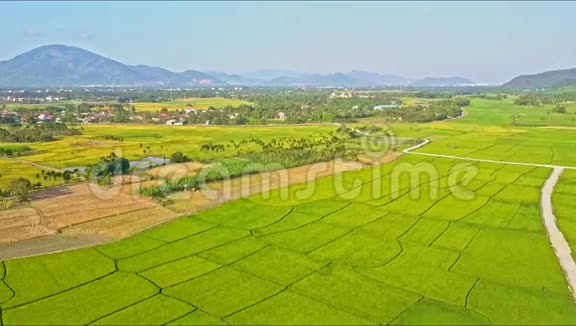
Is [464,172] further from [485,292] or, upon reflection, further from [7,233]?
[7,233]

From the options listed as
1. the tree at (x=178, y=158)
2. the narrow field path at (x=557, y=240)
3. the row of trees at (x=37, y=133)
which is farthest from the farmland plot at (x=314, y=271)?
the row of trees at (x=37, y=133)

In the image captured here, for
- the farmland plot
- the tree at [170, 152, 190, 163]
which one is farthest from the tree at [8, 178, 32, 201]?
the tree at [170, 152, 190, 163]

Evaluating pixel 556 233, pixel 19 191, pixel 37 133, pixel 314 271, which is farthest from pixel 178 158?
pixel 556 233

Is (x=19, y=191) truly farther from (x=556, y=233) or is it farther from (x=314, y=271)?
(x=556, y=233)

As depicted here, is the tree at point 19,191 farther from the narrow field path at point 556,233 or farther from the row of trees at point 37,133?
the row of trees at point 37,133

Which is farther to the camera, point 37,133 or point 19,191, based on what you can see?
point 37,133

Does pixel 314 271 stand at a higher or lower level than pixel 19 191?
lower

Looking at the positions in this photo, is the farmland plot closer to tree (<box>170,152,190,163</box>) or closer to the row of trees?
tree (<box>170,152,190,163</box>)

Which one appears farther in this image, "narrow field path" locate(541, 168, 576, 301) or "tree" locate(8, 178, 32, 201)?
"tree" locate(8, 178, 32, 201)
